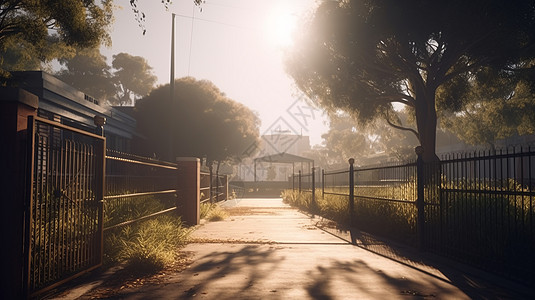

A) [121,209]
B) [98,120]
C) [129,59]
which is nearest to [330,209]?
[121,209]

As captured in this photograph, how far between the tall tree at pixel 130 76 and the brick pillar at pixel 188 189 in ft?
175

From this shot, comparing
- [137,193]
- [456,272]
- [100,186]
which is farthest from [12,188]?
[456,272]

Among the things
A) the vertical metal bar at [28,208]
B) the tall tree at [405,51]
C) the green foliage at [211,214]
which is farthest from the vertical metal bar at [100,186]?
the tall tree at [405,51]

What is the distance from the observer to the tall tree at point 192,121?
33031mm

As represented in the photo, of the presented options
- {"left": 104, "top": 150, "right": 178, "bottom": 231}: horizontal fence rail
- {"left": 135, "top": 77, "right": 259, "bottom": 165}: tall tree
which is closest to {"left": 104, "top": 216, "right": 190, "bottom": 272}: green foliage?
{"left": 104, "top": 150, "right": 178, "bottom": 231}: horizontal fence rail

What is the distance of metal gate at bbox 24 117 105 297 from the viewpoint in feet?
16.2

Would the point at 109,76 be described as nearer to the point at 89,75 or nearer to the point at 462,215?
the point at 89,75

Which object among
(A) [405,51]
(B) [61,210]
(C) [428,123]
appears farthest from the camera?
(C) [428,123]

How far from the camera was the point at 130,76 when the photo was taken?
64.4 metres

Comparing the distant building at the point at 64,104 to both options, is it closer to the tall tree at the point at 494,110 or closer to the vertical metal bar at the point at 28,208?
the vertical metal bar at the point at 28,208

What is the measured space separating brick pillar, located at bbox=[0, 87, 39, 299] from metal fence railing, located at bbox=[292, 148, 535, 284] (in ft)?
18.9

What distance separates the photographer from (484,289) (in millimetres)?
5895

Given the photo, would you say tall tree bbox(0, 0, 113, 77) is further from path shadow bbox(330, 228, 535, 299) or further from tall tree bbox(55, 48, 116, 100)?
tall tree bbox(55, 48, 116, 100)

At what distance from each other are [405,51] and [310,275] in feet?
42.4
